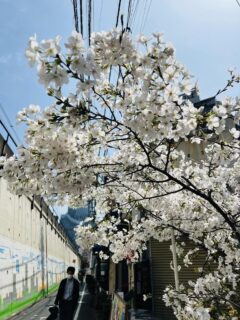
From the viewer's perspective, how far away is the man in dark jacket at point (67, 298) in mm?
7590

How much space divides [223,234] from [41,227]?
52.0 ft

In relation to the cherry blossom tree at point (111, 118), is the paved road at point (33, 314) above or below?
below

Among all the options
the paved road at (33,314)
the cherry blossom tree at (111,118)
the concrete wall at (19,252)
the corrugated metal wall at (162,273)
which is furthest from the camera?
the paved road at (33,314)

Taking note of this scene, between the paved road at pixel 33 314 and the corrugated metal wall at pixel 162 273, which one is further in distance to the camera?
the paved road at pixel 33 314

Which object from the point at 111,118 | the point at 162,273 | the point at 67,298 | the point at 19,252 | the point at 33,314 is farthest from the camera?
the point at 33,314

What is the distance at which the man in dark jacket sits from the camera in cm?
759

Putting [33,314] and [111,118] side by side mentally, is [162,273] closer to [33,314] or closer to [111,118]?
[33,314]

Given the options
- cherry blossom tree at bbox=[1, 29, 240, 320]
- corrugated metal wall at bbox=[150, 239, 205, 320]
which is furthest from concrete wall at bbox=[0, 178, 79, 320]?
corrugated metal wall at bbox=[150, 239, 205, 320]

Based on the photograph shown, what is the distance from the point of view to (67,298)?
25.0ft

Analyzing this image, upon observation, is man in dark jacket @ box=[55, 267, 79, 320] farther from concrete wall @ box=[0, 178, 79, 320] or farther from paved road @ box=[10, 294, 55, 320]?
paved road @ box=[10, 294, 55, 320]

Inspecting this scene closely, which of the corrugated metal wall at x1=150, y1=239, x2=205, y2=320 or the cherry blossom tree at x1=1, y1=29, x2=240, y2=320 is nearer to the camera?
the cherry blossom tree at x1=1, y1=29, x2=240, y2=320

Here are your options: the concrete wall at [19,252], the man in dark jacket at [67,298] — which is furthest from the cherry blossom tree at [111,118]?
the concrete wall at [19,252]

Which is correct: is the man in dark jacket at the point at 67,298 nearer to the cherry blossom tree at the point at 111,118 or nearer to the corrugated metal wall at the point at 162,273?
the cherry blossom tree at the point at 111,118

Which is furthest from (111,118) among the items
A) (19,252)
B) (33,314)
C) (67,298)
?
(33,314)
